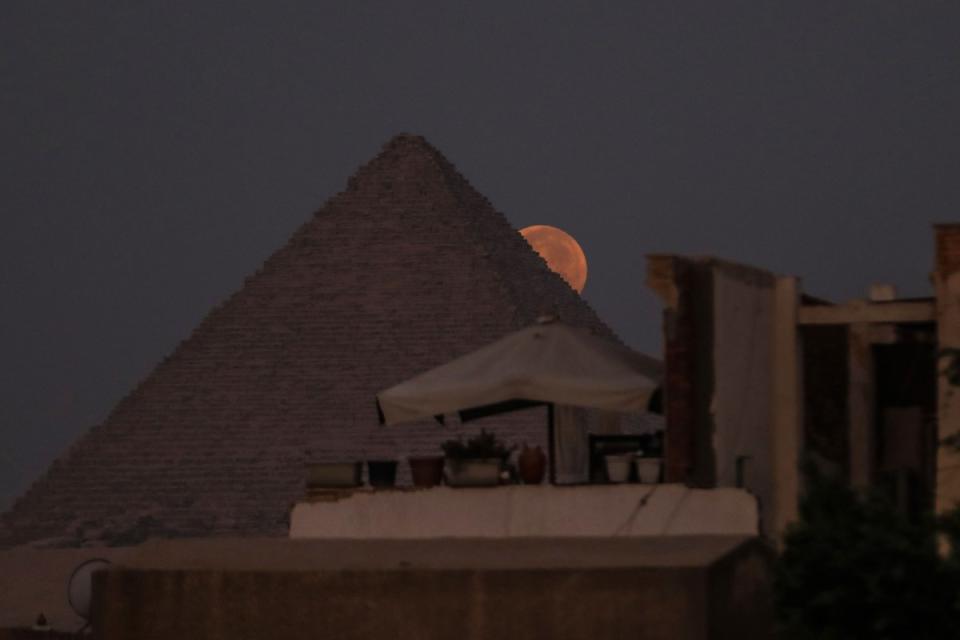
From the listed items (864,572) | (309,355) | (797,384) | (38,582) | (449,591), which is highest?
(309,355)

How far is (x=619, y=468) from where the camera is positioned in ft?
65.6

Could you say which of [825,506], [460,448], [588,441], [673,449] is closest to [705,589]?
[825,506]

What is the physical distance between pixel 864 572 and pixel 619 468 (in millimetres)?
6085

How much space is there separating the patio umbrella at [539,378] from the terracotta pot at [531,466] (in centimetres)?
35

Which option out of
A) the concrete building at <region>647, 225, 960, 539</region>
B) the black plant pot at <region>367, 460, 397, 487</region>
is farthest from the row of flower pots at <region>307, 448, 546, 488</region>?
the concrete building at <region>647, 225, 960, 539</region>

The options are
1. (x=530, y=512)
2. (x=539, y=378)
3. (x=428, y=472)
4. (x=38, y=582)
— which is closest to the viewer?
(x=530, y=512)

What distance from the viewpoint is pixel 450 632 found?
51.0 feet

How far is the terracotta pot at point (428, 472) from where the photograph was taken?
2092 cm

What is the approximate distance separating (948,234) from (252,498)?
75919 mm

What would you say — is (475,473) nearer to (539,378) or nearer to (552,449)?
(539,378)

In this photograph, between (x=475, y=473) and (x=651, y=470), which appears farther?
(x=475, y=473)

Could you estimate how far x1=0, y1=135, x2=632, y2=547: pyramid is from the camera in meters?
95.9

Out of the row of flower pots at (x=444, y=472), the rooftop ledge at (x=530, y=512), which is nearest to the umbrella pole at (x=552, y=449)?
the row of flower pots at (x=444, y=472)

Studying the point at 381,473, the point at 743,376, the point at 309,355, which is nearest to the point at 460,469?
the point at 381,473
